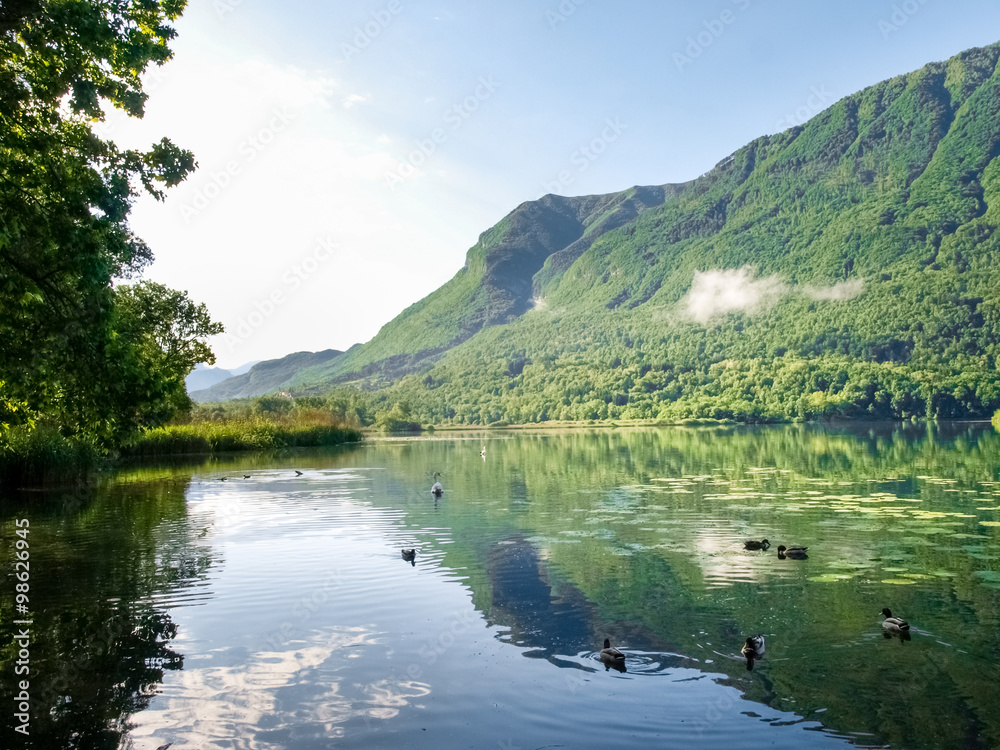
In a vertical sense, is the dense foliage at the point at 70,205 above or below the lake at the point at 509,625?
above

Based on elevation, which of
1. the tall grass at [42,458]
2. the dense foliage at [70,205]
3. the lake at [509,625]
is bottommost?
the lake at [509,625]

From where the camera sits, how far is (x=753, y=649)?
10953mm

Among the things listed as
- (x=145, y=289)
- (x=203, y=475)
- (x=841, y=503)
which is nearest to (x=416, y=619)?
(x=841, y=503)

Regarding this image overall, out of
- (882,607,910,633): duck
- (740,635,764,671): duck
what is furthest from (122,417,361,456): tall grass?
(882,607,910,633): duck

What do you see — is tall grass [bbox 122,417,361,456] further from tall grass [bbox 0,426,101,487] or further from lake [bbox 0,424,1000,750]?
lake [bbox 0,424,1000,750]

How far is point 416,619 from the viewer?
13.7 meters

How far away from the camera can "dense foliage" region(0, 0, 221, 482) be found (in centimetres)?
1487

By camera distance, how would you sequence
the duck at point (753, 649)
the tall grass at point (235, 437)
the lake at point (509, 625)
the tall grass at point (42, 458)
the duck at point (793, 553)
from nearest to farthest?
the lake at point (509, 625), the duck at point (753, 649), the duck at point (793, 553), the tall grass at point (42, 458), the tall grass at point (235, 437)

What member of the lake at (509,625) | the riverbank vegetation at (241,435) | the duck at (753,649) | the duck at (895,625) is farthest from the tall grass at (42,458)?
the duck at (895,625)

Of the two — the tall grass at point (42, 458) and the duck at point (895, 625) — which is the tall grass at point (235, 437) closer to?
the tall grass at point (42, 458)

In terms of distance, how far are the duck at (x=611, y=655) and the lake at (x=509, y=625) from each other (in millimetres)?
233

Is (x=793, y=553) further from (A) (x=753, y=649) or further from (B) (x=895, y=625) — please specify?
(A) (x=753, y=649)

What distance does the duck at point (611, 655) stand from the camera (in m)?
10.8

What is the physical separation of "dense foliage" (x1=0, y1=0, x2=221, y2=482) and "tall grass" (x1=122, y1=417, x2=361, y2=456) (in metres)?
37.5
